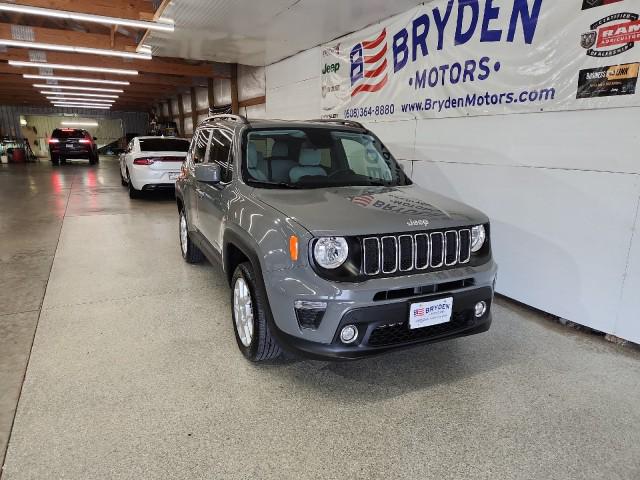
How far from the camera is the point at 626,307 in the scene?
3047 millimetres

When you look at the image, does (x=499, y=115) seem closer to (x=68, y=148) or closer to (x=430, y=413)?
(x=430, y=413)

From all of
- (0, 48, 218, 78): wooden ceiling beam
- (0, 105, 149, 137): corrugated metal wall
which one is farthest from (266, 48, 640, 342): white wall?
(0, 105, 149, 137): corrugated metal wall

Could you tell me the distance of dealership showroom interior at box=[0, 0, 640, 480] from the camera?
80.6 inches

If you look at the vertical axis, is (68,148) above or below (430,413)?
above

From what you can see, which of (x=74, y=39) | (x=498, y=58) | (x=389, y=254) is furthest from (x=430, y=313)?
(x=74, y=39)

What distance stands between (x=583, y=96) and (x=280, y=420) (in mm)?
3184

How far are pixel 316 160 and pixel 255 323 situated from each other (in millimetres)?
1338

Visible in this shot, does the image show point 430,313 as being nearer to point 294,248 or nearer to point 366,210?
point 366,210

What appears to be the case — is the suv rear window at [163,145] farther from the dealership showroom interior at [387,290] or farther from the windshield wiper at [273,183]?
the windshield wiper at [273,183]

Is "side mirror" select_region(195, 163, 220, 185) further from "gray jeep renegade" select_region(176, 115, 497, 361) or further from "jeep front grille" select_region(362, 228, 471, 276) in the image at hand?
"jeep front grille" select_region(362, 228, 471, 276)

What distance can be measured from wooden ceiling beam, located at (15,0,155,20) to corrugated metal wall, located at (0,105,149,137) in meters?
26.5

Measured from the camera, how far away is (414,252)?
2258 mm

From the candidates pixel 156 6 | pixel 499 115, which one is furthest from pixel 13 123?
pixel 499 115

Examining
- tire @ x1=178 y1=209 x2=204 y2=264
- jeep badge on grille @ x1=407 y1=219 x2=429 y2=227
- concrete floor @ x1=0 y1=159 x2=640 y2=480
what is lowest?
concrete floor @ x1=0 y1=159 x2=640 y2=480
